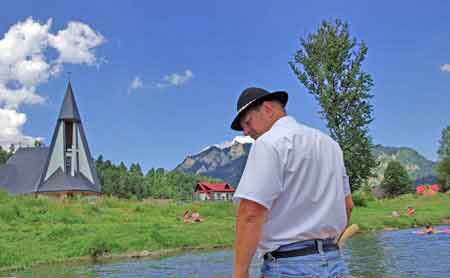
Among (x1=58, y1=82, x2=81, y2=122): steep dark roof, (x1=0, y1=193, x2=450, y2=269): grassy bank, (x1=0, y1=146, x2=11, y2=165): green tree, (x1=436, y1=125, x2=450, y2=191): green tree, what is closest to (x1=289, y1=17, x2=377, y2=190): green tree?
(x1=0, y1=193, x2=450, y2=269): grassy bank

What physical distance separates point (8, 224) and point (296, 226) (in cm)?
1769

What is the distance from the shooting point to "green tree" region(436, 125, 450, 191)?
80781 millimetres

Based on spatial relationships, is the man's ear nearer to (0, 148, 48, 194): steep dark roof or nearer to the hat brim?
the hat brim

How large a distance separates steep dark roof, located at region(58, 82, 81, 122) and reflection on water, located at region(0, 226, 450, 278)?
120 ft

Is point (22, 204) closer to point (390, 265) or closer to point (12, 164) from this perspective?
point (390, 265)

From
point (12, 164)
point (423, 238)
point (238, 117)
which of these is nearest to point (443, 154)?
point (12, 164)

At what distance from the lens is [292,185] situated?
8.46 feet

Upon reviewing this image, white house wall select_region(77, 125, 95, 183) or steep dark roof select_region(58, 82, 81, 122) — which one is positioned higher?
steep dark roof select_region(58, 82, 81, 122)

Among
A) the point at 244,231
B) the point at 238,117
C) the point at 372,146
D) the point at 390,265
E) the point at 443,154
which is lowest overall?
the point at 390,265

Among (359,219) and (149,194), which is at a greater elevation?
(149,194)

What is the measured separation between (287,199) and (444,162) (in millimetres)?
87155

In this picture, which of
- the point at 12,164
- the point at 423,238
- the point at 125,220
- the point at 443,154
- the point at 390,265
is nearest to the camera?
the point at 390,265

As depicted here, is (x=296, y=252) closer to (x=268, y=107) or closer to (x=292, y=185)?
(x=292, y=185)

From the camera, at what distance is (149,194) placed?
105 meters
